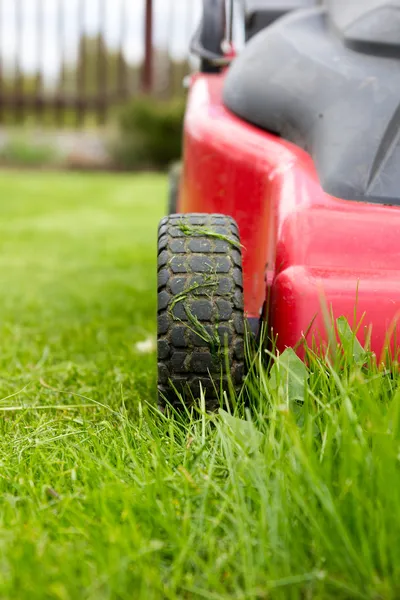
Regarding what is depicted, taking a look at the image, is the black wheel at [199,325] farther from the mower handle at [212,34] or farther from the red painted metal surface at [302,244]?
the mower handle at [212,34]

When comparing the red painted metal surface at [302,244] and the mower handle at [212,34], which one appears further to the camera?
the mower handle at [212,34]

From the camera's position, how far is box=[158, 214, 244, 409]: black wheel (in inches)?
44.8

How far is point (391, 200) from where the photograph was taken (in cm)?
132

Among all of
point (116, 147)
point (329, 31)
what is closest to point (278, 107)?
point (329, 31)

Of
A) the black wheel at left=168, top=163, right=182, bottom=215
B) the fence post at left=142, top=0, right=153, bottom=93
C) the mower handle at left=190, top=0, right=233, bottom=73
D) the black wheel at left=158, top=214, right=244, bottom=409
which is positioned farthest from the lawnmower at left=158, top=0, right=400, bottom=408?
the fence post at left=142, top=0, right=153, bottom=93

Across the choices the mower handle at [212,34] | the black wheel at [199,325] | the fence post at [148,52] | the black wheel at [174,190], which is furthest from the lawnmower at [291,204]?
the fence post at [148,52]

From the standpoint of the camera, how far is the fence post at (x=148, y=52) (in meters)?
9.95

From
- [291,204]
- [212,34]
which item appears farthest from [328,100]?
[212,34]

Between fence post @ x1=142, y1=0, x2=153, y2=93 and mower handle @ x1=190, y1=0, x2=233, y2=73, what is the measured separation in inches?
Result: 331

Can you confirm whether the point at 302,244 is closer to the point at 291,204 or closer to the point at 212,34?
the point at 291,204

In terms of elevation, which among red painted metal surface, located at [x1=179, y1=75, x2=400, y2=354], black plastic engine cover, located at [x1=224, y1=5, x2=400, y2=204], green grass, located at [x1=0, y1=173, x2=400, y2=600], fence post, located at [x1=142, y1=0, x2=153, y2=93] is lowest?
fence post, located at [x1=142, y1=0, x2=153, y2=93]

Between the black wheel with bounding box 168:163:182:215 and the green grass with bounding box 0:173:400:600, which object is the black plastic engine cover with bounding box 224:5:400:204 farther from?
the black wheel with bounding box 168:163:182:215

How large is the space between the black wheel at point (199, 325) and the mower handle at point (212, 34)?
98cm

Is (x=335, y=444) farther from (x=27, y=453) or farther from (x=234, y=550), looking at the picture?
(x=27, y=453)
